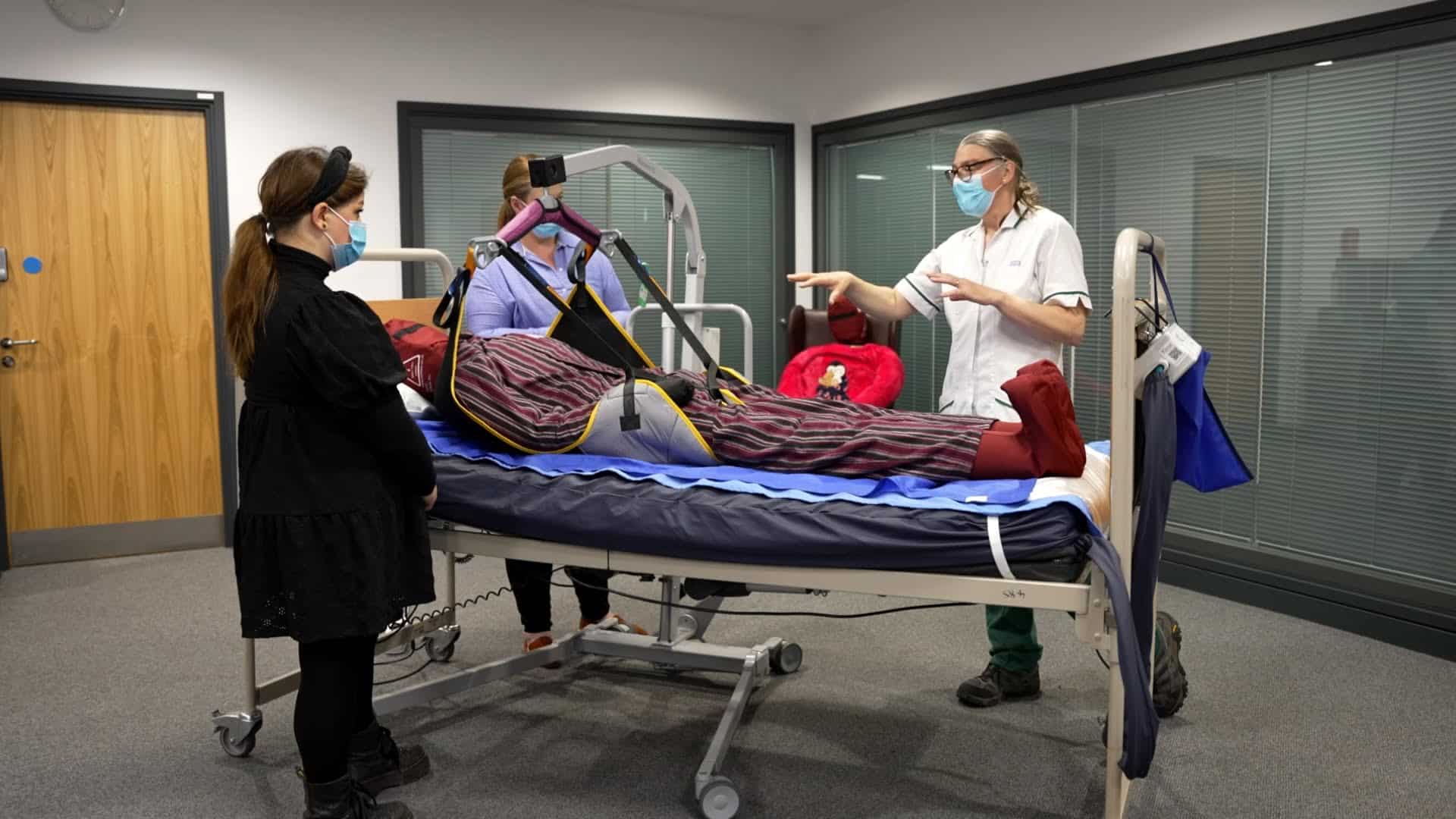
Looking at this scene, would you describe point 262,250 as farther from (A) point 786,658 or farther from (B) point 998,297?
(A) point 786,658

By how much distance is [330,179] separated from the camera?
2.08 metres

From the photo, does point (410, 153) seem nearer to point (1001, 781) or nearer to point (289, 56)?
point (289, 56)

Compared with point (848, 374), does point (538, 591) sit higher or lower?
lower

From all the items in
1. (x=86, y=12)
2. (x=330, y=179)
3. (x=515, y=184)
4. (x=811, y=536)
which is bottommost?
(x=811, y=536)

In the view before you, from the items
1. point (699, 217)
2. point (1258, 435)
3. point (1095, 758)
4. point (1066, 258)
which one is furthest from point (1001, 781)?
point (699, 217)

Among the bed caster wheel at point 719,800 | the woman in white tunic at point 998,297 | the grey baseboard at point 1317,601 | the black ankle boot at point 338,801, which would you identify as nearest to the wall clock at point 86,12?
the woman in white tunic at point 998,297

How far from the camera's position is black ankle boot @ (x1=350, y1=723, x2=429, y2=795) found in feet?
7.92

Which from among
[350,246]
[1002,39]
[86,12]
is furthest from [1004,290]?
[86,12]

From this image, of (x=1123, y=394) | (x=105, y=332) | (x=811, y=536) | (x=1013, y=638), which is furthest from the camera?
(x=105, y=332)

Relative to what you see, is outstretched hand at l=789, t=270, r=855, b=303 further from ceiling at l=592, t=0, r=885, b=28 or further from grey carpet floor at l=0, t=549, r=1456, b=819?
ceiling at l=592, t=0, r=885, b=28

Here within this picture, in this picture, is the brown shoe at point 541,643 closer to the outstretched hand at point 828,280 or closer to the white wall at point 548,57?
the outstretched hand at point 828,280

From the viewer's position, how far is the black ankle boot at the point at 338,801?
7.08 ft

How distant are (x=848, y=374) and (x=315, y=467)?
6.22 feet

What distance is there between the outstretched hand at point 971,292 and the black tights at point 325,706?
1.39m
